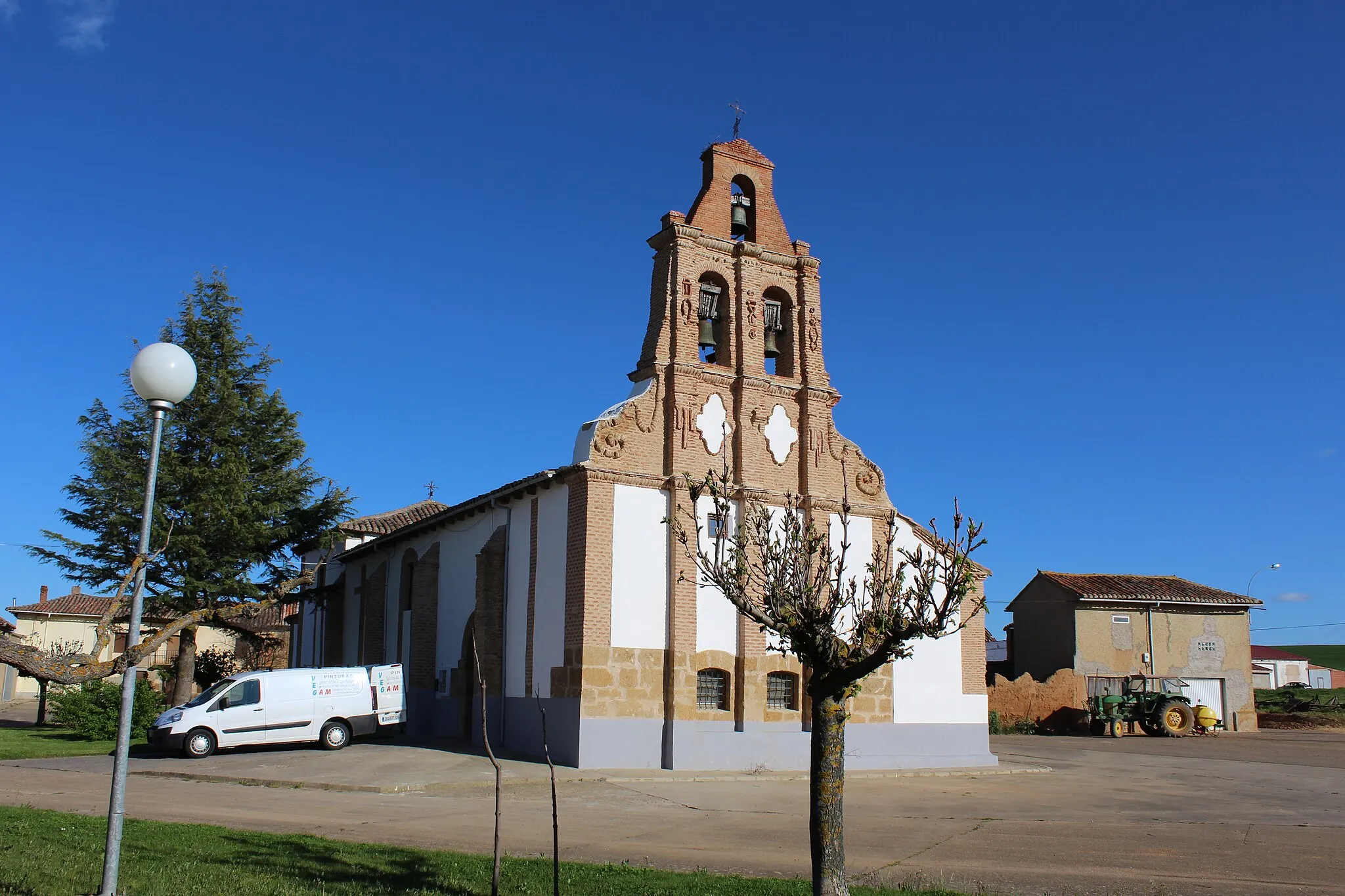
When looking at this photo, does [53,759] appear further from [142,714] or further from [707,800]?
[707,800]

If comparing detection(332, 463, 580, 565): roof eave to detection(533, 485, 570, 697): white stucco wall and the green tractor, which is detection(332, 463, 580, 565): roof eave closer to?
detection(533, 485, 570, 697): white stucco wall

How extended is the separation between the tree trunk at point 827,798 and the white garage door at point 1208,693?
36.1m

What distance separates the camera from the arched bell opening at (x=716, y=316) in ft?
77.0

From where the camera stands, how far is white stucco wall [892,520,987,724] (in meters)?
23.8

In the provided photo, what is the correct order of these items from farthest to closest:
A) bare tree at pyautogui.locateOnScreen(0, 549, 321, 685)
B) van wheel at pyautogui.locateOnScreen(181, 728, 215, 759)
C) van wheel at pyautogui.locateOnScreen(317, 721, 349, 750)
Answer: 1. van wheel at pyautogui.locateOnScreen(317, 721, 349, 750)
2. van wheel at pyautogui.locateOnScreen(181, 728, 215, 759)
3. bare tree at pyautogui.locateOnScreen(0, 549, 321, 685)

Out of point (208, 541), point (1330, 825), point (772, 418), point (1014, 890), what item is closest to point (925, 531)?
point (772, 418)

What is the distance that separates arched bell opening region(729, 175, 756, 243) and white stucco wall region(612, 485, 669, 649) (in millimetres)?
7191

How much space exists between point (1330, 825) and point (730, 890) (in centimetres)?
1071

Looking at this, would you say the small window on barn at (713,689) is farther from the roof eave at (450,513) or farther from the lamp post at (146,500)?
the lamp post at (146,500)

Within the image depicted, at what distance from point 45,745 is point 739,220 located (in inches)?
805

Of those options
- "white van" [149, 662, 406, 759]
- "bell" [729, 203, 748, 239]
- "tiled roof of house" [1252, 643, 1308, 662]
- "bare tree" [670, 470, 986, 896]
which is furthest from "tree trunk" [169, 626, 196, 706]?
"tiled roof of house" [1252, 643, 1308, 662]

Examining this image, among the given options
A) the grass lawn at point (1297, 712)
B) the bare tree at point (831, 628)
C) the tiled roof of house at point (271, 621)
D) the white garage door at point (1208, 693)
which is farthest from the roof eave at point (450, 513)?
the grass lawn at point (1297, 712)

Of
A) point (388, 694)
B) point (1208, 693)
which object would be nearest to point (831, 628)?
point (388, 694)

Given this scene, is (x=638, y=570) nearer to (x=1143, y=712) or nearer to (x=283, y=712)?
(x=283, y=712)
